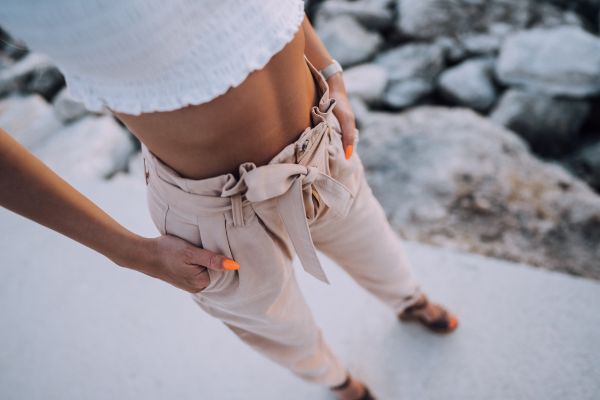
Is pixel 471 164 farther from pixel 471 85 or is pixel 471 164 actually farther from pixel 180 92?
pixel 180 92

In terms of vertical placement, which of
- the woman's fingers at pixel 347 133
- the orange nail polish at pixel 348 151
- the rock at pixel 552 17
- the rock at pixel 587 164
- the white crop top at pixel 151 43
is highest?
the white crop top at pixel 151 43

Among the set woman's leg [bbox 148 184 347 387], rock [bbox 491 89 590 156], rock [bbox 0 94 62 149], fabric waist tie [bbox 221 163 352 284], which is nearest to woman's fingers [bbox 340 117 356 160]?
fabric waist tie [bbox 221 163 352 284]

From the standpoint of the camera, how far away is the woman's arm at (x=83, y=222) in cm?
51

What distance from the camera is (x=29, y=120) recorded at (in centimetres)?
286

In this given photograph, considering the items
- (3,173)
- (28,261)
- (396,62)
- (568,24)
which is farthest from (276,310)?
(568,24)

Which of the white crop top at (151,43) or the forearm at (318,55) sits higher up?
the white crop top at (151,43)

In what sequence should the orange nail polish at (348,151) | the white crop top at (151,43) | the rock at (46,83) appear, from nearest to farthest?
1. the white crop top at (151,43)
2. the orange nail polish at (348,151)
3. the rock at (46,83)

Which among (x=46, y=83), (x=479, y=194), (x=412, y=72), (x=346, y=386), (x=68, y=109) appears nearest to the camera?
(x=346, y=386)

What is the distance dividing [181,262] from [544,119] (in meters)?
2.22

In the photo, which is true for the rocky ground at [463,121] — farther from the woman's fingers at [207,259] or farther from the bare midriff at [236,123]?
the woman's fingers at [207,259]

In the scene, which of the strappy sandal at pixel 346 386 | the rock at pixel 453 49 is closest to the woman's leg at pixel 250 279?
the strappy sandal at pixel 346 386

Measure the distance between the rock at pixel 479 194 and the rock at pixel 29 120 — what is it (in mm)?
2455

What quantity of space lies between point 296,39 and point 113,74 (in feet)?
0.96

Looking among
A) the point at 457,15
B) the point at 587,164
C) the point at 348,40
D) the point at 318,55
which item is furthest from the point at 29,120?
the point at 587,164
